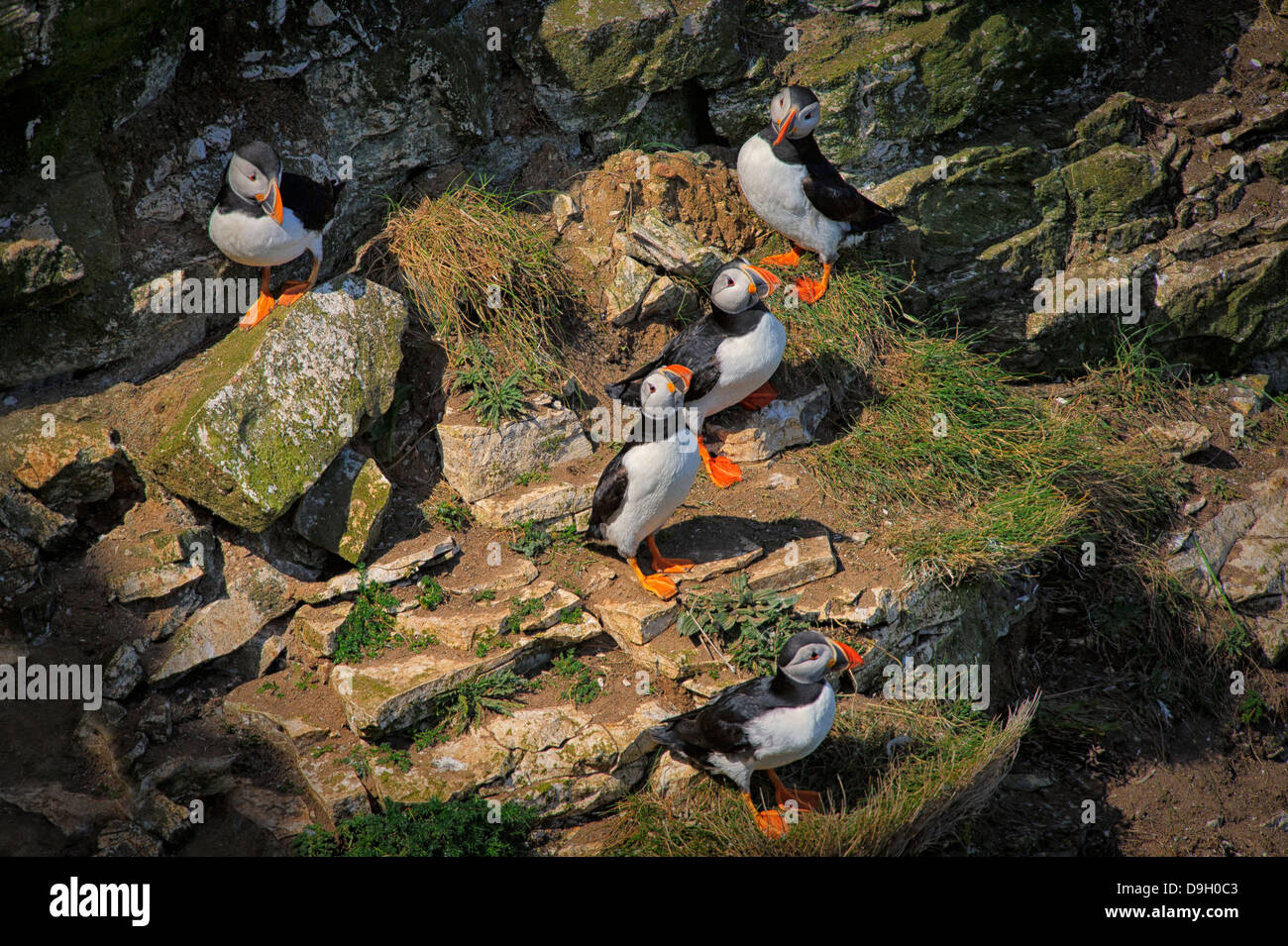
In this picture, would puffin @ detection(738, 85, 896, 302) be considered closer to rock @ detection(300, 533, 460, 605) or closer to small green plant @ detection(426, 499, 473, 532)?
small green plant @ detection(426, 499, 473, 532)

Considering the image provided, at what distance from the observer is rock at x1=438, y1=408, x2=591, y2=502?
20.0 ft

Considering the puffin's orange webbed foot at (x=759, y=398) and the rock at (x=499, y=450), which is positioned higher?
the puffin's orange webbed foot at (x=759, y=398)

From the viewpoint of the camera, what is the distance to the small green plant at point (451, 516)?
5992 mm

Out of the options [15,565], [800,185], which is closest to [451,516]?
[15,565]

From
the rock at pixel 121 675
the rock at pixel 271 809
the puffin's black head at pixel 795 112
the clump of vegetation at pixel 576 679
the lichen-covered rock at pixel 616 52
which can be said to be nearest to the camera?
the rock at pixel 271 809

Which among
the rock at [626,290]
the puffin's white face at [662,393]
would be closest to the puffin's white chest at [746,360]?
the puffin's white face at [662,393]

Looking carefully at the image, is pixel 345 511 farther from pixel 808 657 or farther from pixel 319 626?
pixel 808 657

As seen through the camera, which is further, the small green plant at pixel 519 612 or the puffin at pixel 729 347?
the puffin at pixel 729 347

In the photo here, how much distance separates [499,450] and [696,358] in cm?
134

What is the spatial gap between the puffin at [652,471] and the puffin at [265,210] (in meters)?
2.17

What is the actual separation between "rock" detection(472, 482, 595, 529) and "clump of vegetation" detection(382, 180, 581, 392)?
76 cm

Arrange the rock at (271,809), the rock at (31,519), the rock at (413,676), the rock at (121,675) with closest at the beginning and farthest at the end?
the rock at (271,809) → the rock at (413,676) → the rock at (121,675) → the rock at (31,519)

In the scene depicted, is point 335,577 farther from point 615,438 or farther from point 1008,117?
point 1008,117

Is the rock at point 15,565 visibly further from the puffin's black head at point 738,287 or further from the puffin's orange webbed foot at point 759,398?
the puffin's orange webbed foot at point 759,398
